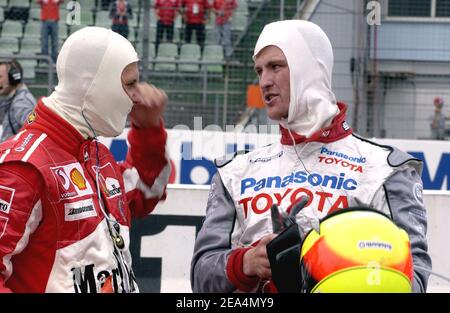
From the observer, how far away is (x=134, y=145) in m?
4.24

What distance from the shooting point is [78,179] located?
3.81m

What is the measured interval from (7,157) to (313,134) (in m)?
1.10

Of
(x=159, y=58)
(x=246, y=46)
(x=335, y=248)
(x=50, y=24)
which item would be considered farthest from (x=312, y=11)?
(x=335, y=248)

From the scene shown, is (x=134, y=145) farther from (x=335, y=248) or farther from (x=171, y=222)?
(x=171, y=222)

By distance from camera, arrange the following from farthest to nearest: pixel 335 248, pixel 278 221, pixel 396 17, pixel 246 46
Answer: pixel 246 46
pixel 396 17
pixel 278 221
pixel 335 248

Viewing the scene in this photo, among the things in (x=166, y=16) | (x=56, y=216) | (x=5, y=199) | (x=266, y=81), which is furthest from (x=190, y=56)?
(x=5, y=199)

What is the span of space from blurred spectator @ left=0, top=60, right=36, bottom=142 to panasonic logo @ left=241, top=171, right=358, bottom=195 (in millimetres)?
5423

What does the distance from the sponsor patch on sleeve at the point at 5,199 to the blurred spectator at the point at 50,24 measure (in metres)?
7.47

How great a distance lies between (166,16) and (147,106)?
25.3ft

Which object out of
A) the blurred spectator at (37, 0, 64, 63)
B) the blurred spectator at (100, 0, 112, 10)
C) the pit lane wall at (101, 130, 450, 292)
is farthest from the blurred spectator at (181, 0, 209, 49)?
the pit lane wall at (101, 130, 450, 292)

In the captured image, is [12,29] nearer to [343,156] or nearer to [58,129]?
[58,129]

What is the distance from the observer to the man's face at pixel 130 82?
402cm

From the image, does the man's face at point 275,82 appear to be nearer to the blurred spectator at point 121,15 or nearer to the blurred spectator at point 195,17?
the blurred spectator at point 121,15

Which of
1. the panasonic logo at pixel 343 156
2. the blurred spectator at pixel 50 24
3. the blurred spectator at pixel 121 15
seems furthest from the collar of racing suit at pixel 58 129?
the blurred spectator at pixel 50 24
